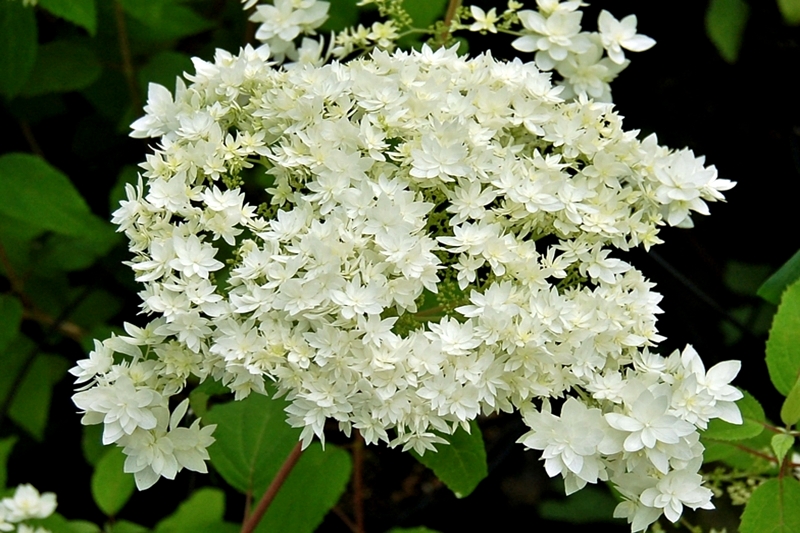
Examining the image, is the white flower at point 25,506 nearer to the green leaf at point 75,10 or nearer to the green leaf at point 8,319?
the green leaf at point 8,319

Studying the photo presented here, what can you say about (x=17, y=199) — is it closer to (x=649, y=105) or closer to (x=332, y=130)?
(x=332, y=130)

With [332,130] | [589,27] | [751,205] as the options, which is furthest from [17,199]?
[751,205]

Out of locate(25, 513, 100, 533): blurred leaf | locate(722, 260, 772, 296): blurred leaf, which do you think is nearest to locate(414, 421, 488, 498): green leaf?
locate(25, 513, 100, 533): blurred leaf

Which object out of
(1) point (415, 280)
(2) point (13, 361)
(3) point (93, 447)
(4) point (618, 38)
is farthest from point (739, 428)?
(2) point (13, 361)

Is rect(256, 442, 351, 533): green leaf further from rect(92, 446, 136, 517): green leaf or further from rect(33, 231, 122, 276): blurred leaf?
rect(33, 231, 122, 276): blurred leaf

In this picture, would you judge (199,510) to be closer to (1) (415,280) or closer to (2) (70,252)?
(2) (70,252)

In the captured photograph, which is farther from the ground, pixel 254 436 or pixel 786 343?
pixel 786 343
